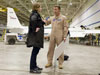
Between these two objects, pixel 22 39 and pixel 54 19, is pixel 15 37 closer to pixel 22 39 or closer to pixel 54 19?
pixel 22 39

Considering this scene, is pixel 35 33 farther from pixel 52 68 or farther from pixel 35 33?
pixel 52 68

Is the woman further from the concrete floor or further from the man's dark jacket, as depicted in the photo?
the concrete floor

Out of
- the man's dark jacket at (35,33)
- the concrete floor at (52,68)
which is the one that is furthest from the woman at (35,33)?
the concrete floor at (52,68)

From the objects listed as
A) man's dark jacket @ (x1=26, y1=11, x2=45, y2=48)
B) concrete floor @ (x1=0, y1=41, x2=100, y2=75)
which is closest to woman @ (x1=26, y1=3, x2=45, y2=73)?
man's dark jacket @ (x1=26, y1=11, x2=45, y2=48)

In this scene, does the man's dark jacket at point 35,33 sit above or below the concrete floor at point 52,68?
above

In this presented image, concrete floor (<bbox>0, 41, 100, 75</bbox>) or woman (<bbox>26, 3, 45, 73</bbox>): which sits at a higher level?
woman (<bbox>26, 3, 45, 73</bbox>)

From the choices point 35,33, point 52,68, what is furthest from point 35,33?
point 52,68

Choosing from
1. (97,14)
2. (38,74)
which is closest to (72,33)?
(97,14)

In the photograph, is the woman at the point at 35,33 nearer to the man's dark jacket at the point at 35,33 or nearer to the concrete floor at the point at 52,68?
the man's dark jacket at the point at 35,33

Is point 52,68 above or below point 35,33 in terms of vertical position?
below

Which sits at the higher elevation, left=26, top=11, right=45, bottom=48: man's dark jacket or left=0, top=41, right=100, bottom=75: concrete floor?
left=26, top=11, right=45, bottom=48: man's dark jacket

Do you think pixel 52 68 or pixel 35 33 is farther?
pixel 52 68

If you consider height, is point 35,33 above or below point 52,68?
above

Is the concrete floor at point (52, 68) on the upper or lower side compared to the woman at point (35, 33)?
lower
